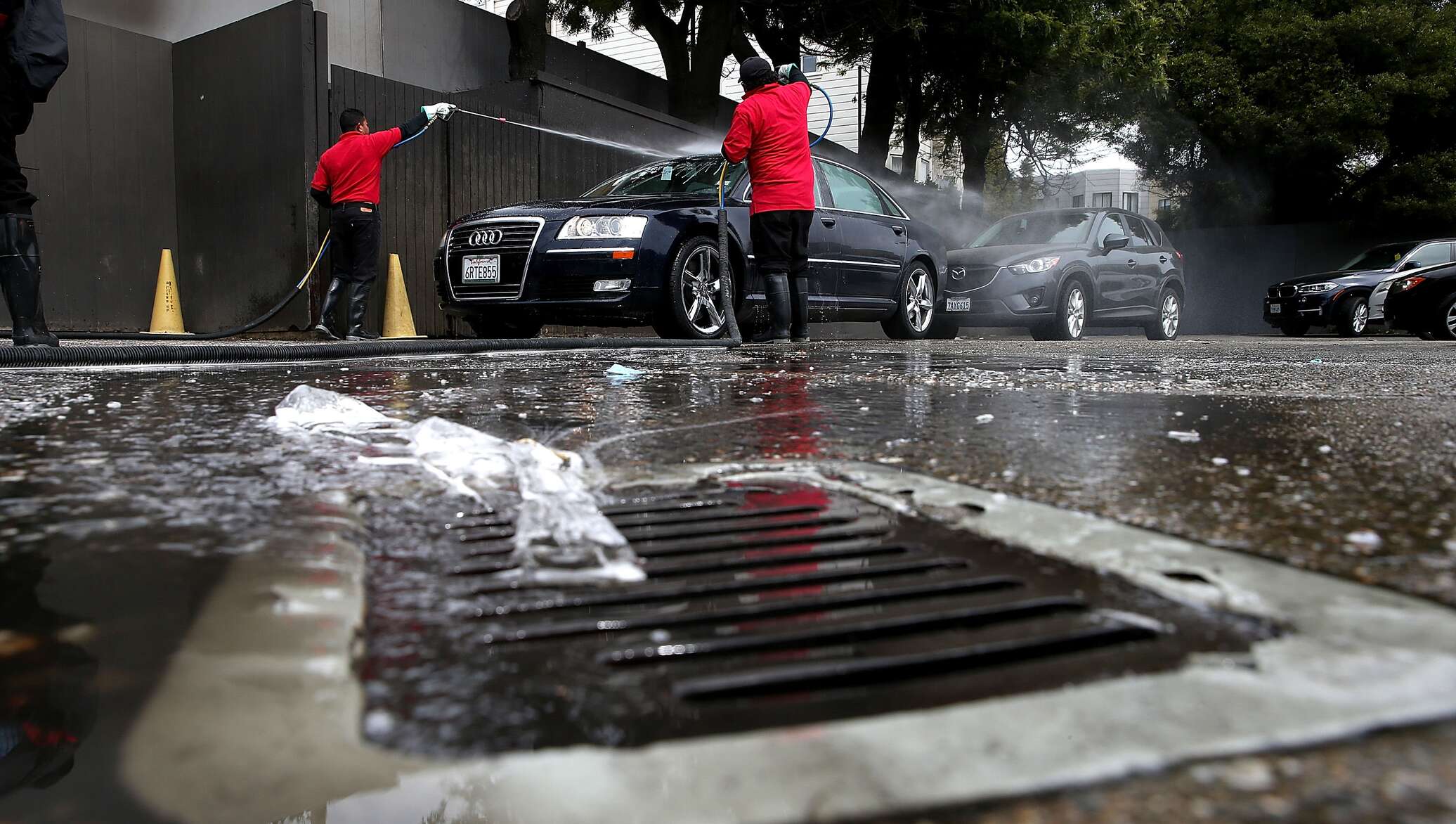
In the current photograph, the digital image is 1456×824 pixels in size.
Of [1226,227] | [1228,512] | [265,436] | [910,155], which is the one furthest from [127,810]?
[1226,227]

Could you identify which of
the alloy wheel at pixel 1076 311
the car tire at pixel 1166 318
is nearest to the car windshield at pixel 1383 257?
the car tire at pixel 1166 318

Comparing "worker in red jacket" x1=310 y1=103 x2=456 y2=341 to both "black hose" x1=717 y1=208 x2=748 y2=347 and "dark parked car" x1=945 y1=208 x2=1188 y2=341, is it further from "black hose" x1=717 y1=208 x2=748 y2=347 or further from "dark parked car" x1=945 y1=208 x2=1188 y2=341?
"dark parked car" x1=945 y1=208 x2=1188 y2=341

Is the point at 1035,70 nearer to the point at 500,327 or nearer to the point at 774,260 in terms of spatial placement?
the point at 774,260

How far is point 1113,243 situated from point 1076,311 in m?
0.98

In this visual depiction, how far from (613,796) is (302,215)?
36.5 ft

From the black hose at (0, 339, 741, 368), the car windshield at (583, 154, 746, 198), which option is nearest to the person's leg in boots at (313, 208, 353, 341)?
the car windshield at (583, 154, 746, 198)

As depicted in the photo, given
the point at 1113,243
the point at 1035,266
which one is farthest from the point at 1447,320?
the point at 1035,266

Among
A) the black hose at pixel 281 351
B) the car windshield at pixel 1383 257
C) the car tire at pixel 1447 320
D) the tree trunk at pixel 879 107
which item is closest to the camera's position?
the black hose at pixel 281 351

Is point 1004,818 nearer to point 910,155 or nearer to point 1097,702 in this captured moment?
point 1097,702

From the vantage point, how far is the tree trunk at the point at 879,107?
1970cm

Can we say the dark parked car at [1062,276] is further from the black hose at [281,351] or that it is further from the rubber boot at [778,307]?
the black hose at [281,351]

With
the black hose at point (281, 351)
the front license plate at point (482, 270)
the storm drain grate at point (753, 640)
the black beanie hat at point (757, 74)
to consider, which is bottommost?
the storm drain grate at point (753, 640)

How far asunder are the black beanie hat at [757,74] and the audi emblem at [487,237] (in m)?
2.12

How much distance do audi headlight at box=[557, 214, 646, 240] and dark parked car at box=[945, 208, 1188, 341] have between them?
17.2ft
